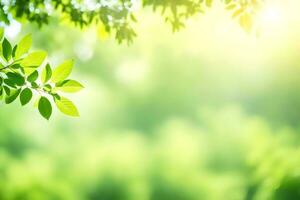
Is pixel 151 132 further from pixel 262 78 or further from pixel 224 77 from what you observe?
pixel 262 78

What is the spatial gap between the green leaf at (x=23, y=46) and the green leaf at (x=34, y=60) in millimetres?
43

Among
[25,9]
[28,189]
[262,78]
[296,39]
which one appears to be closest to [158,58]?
[262,78]

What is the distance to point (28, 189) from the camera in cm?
2553

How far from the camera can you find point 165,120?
104ft

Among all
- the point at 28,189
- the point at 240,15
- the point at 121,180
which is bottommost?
the point at 240,15

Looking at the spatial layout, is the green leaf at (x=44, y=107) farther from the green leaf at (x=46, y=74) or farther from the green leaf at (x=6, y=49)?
the green leaf at (x=6, y=49)

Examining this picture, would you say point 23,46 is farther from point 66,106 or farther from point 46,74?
point 66,106

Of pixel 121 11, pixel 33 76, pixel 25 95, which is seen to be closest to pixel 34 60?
pixel 33 76

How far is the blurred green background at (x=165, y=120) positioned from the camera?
85.7 feet

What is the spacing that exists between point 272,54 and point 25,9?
23.5m

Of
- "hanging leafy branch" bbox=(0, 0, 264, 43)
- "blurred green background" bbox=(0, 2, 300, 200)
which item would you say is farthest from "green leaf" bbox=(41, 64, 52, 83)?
"blurred green background" bbox=(0, 2, 300, 200)

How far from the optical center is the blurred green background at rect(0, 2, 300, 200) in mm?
26109

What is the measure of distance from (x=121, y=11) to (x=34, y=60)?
7.81 feet

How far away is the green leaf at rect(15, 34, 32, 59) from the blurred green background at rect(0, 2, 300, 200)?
68.1 feet
